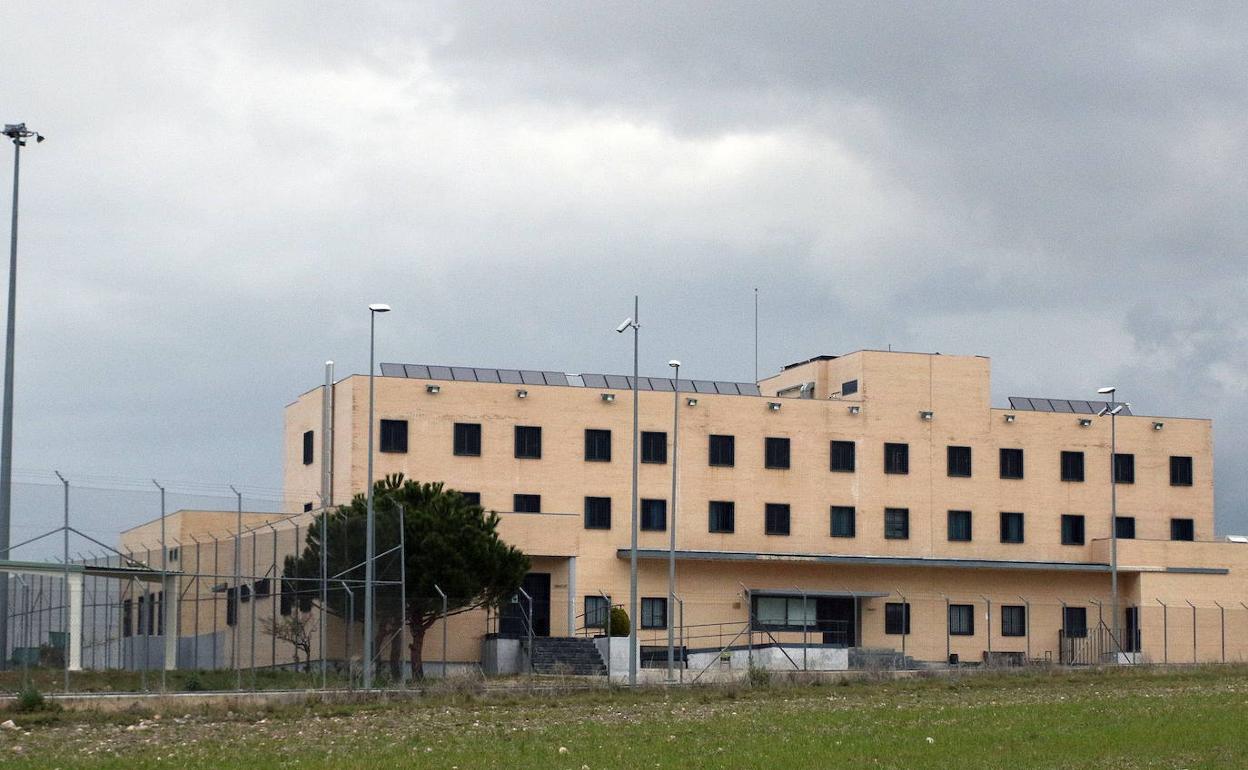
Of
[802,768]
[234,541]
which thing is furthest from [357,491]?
[802,768]

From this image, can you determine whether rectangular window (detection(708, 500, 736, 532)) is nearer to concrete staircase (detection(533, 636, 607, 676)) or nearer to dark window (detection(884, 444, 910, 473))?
dark window (detection(884, 444, 910, 473))

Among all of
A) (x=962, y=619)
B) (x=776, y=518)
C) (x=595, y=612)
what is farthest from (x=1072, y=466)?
(x=595, y=612)

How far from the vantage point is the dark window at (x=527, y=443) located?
6612cm

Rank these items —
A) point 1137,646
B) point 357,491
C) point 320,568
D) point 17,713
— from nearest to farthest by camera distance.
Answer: point 17,713 → point 320,568 → point 357,491 → point 1137,646

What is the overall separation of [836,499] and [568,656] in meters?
15.6

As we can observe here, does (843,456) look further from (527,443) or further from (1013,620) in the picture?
(527,443)

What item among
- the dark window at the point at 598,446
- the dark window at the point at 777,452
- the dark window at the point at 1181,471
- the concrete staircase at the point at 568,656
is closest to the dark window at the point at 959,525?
the dark window at the point at 777,452

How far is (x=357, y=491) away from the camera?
206 feet

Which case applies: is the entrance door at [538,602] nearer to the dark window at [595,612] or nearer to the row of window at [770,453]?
the dark window at [595,612]

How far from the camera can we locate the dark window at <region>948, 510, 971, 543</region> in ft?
236

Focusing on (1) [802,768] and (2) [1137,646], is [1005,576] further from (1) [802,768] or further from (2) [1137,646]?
(1) [802,768]

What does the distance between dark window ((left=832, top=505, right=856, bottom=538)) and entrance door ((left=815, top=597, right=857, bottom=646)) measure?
8.46 feet

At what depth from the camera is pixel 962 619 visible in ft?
234

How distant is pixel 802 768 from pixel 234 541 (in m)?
28.7
